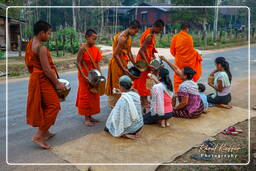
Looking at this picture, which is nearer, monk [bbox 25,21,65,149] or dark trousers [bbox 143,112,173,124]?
monk [bbox 25,21,65,149]

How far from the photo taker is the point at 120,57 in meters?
4.72

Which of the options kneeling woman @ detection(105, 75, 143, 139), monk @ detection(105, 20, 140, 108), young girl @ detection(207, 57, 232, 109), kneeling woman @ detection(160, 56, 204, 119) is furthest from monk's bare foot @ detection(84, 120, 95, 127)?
young girl @ detection(207, 57, 232, 109)

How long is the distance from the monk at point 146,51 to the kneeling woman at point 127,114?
146cm

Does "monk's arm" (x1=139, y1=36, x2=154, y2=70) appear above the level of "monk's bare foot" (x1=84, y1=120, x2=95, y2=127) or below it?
above

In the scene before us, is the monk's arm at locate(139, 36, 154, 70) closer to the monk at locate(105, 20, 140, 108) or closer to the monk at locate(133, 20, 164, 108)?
the monk at locate(133, 20, 164, 108)

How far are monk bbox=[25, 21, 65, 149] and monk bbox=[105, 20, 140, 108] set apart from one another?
1.38m

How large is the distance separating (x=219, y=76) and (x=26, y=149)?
3.95 metres

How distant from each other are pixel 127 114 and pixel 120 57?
142cm

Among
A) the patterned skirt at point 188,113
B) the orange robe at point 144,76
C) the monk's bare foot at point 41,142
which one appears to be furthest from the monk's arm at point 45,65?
the patterned skirt at point 188,113

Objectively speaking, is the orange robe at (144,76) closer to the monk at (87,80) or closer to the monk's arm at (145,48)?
the monk's arm at (145,48)

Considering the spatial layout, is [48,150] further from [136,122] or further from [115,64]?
[115,64]

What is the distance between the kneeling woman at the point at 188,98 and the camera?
4.54 meters

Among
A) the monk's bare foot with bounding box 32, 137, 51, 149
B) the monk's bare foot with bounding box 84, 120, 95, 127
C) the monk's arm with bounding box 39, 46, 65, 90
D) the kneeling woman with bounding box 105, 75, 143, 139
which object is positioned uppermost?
the monk's arm with bounding box 39, 46, 65, 90

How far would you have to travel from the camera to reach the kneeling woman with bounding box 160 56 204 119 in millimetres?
4539
